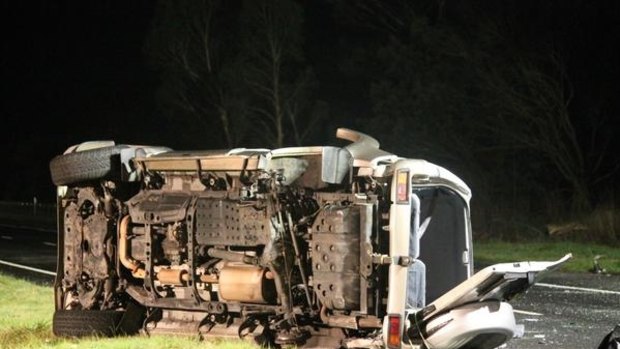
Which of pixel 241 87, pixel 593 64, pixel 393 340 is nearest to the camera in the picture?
pixel 393 340

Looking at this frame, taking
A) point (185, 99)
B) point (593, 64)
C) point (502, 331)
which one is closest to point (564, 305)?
point (502, 331)

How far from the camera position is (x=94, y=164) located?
8.63 metres

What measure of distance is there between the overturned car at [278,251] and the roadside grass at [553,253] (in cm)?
1046

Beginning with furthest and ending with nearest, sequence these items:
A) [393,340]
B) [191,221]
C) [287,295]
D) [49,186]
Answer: [49,186], [191,221], [287,295], [393,340]

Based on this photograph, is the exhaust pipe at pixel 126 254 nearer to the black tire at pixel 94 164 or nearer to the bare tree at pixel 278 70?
the black tire at pixel 94 164

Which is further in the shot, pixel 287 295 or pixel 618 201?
pixel 618 201

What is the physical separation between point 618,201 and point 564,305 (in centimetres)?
1363

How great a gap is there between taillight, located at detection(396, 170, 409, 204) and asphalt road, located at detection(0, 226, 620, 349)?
311 cm

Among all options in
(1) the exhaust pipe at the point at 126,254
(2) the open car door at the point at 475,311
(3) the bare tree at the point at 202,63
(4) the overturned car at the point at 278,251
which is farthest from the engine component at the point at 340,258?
(3) the bare tree at the point at 202,63

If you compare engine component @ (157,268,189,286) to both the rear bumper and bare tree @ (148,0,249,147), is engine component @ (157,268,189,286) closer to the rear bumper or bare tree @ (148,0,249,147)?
the rear bumper

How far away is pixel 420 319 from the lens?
271 inches

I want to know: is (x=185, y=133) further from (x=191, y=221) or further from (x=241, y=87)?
(x=191, y=221)

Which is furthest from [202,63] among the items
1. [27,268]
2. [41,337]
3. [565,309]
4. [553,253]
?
[41,337]

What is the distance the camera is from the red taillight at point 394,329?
264 inches
